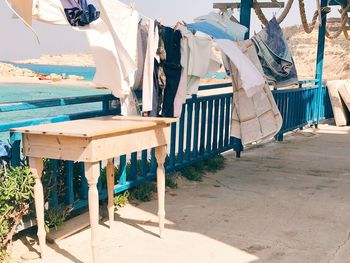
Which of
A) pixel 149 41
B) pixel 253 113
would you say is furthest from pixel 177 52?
pixel 253 113

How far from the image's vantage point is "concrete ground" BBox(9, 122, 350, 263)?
385 cm

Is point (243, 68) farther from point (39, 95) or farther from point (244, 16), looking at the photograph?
point (39, 95)

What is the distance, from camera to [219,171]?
22.6ft

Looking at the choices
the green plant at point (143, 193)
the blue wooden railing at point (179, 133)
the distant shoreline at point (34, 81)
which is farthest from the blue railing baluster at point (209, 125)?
the distant shoreline at point (34, 81)

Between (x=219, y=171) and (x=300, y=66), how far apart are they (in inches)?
2668

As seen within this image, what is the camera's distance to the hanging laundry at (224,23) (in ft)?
19.6

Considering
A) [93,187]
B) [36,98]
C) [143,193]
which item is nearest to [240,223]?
[143,193]

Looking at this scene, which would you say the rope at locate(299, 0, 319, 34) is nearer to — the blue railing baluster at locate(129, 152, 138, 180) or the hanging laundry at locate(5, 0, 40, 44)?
the blue railing baluster at locate(129, 152, 138, 180)

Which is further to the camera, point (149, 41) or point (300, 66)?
point (300, 66)

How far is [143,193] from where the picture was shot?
532 cm

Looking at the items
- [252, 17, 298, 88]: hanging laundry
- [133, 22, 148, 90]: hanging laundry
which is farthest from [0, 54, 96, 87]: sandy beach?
[133, 22, 148, 90]: hanging laundry

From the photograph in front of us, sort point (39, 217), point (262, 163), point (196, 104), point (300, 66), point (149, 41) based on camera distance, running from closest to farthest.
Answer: point (39, 217)
point (149, 41)
point (196, 104)
point (262, 163)
point (300, 66)

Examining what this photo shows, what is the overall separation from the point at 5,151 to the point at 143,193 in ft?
6.51

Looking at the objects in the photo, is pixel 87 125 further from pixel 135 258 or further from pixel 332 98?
pixel 332 98
